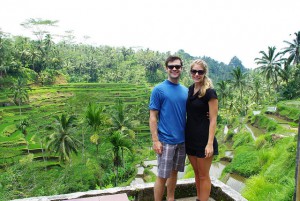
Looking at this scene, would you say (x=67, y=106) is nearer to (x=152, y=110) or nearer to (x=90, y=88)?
(x=90, y=88)

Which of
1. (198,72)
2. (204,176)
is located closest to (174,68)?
(198,72)

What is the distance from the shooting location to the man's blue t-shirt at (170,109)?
285 cm

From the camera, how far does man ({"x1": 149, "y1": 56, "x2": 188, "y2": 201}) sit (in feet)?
9.39

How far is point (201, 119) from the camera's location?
2838mm

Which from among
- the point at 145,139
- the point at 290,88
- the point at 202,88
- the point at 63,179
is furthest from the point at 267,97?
the point at 202,88

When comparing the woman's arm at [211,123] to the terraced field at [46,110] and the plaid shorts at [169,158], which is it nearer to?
the plaid shorts at [169,158]

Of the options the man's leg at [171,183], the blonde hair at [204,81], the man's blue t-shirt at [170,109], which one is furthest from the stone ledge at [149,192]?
the blonde hair at [204,81]

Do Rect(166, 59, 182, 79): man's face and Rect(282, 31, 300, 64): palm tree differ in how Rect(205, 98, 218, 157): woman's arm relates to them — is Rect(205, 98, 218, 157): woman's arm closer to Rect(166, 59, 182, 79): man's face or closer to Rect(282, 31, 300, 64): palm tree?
Rect(166, 59, 182, 79): man's face

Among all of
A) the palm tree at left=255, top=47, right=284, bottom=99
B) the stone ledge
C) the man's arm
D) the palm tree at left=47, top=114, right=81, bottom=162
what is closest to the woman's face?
the man's arm

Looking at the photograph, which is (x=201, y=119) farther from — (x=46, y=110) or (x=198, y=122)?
(x=46, y=110)

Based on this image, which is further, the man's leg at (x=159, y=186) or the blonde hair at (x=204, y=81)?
the man's leg at (x=159, y=186)

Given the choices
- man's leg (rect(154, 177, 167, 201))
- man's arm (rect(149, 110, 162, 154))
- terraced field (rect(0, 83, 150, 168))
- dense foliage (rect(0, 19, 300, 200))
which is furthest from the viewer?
terraced field (rect(0, 83, 150, 168))

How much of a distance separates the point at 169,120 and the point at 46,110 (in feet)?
113

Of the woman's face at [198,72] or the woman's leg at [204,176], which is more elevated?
the woman's face at [198,72]
